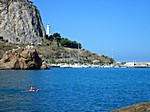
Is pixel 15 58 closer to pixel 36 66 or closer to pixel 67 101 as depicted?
pixel 36 66

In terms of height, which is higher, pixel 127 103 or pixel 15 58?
pixel 15 58

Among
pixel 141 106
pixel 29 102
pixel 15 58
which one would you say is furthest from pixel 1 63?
pixel 141 106

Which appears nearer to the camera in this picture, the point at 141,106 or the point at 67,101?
the point at 141,106

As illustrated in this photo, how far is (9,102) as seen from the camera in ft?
156

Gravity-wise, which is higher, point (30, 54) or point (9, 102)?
point (30, 54)

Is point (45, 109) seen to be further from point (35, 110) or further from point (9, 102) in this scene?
point (9, 102)

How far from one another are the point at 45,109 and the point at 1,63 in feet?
380

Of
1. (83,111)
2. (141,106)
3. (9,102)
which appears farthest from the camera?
(9,102)

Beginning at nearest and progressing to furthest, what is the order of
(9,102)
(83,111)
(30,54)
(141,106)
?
(141,106)
(83,111)
(9,102)
(30,54)

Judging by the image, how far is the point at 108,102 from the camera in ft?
162

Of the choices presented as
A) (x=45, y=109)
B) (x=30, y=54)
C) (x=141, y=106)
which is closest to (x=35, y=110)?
(x=45, y=109)

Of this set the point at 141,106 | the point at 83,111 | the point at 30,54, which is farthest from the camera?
the point at 30,54

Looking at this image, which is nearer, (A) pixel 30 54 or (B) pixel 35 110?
(B) pixel 35 110

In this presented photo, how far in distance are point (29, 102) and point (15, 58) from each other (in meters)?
105
